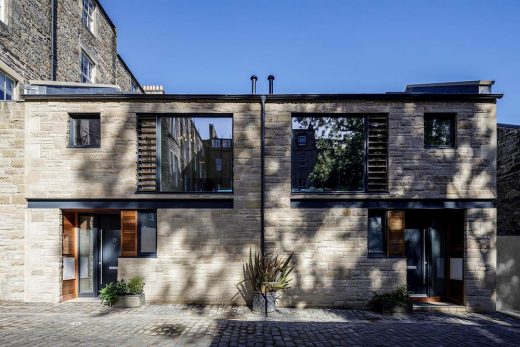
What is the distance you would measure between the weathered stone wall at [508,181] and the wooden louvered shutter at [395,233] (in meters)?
4.75

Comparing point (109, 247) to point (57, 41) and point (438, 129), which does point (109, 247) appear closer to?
point (57, 41)

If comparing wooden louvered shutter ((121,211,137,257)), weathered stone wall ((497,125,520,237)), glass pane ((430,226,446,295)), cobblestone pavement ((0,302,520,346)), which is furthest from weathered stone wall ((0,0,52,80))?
weathered stone wall ((497,125,520,237))

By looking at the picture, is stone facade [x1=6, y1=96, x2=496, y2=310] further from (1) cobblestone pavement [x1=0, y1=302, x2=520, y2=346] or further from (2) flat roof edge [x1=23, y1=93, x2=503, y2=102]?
(1) cobblestone pavement [x1=0, y1=302, x2=520, y2=346]

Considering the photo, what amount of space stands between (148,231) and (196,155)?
2.58 metres

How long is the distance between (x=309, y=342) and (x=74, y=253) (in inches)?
288

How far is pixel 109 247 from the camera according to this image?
31.7ft

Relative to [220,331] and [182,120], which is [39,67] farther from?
[220,331]

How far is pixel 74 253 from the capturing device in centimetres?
924

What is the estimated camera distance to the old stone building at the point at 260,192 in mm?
8594

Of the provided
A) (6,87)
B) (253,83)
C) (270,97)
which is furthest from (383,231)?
(6,87)

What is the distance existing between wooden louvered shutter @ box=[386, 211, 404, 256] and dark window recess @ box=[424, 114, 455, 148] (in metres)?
2.33

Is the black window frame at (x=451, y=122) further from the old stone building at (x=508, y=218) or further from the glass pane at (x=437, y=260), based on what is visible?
the old stone building at (x=508, y=218)

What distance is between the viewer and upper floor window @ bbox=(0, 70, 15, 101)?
1054 centimetres

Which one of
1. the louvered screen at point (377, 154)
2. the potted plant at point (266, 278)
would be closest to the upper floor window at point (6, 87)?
the potted plant at point (266, 278)
